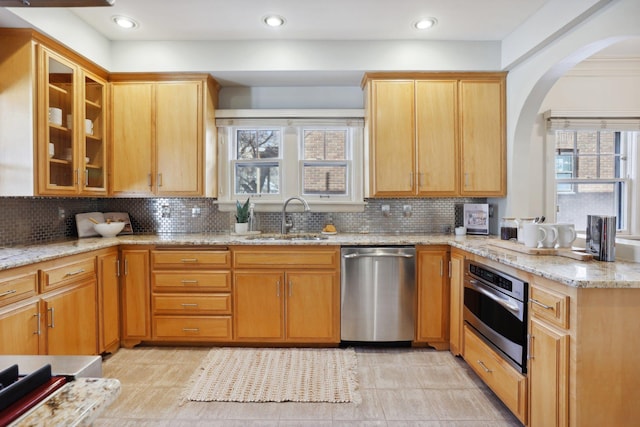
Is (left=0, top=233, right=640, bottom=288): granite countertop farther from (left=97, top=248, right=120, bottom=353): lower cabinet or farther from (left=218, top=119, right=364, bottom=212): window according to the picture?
(left=218, top=119, right=364, bottom=212): window

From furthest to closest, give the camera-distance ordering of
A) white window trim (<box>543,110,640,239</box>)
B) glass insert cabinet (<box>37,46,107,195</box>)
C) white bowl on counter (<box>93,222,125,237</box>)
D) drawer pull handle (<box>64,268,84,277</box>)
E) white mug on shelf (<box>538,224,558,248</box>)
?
white window trim (<box>543,110,640,239</box>) → white bowl on counter (<box>93,222,125,237</box>) → glass insert cabinet (<box>37,46,107,195</box>) → drawer pull handle (<box>64,268,84,277</box>) → white mug on shelf (<box>538,224,558,248</box>)

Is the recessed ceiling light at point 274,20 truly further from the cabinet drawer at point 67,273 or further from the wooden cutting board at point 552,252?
the wooden cutting board at point 552,252

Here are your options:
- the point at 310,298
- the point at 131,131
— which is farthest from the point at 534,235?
the point at 131,131

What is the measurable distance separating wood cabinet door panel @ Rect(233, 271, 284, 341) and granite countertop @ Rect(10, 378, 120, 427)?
2.34m

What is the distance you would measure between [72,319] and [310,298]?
1.70m

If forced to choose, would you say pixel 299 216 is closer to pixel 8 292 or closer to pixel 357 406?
pixel 357 406

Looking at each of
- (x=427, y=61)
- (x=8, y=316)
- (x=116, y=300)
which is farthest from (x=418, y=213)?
(x=8, y=316)

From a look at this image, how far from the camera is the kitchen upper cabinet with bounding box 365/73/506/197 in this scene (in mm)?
3225

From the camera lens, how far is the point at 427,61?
3.18 metres

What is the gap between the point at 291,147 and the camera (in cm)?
361

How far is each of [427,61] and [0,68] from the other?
3.28 m

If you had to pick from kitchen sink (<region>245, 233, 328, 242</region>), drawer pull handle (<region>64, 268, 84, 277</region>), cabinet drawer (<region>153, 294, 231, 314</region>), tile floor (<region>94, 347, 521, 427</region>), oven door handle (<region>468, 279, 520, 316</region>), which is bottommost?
tile floor (<region>94, 347, 521, 427</region>)

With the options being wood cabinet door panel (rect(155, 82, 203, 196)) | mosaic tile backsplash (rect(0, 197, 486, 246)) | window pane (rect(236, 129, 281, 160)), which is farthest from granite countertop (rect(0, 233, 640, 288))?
window pane (rect(236, 129, 281, 160))

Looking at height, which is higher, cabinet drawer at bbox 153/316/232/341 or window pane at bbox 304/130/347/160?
window pane at bbox 304/130/347/160
